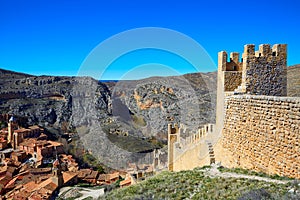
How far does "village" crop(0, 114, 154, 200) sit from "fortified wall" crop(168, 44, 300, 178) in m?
12.0

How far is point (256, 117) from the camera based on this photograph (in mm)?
4953

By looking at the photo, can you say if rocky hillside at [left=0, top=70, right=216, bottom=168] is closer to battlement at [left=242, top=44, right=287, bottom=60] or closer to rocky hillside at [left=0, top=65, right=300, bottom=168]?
rocky hillside at [left=0, top=65, right=300, bottom=168]

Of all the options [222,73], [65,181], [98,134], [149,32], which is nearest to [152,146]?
[98,134]

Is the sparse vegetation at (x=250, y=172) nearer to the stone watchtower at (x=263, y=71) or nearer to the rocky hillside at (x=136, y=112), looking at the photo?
the stone watchtower at (x=263, y=71)

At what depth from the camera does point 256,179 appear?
4758mm

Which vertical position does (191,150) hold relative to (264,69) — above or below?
below

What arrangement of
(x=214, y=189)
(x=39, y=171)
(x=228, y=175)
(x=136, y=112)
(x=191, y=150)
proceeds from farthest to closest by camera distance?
(x=136, y=112)
(x=39, y=171)
(x=191, y=150)
(x=228, y=175)
(x=214, y=189)

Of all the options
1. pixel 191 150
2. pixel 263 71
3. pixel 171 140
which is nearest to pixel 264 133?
pixel 263 71

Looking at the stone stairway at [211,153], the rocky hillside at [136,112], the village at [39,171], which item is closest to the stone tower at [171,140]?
the village at [39,171]

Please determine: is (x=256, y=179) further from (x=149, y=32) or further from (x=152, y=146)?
(x=152, y=146)

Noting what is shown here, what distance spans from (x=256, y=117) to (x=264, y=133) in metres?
0.35

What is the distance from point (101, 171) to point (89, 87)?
40.9 ft

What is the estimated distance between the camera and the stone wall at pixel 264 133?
13.6 ft

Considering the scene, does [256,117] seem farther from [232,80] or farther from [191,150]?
[191,150]
